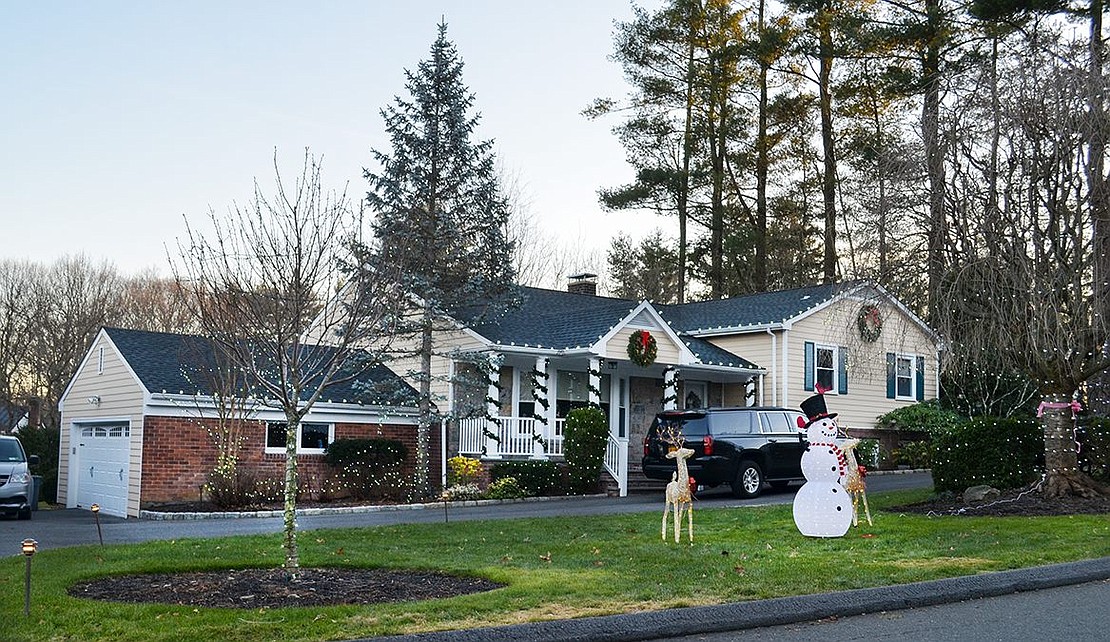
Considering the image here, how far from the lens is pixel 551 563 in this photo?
38.6ft

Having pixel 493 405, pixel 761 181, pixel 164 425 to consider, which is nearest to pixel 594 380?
pixel 493 405

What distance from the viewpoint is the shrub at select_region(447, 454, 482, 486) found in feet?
79.3

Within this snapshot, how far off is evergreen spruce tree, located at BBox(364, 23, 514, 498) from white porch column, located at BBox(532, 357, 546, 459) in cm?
169

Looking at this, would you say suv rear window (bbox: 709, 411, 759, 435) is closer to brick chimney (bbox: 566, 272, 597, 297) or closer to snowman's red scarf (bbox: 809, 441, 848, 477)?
snowman's red scarf (bbox: 809, 441, 848, 477)

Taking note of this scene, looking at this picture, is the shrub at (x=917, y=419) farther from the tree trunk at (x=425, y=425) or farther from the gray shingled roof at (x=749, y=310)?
the tree trunk at (x=425, y=425)

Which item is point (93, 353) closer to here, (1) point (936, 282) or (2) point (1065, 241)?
(1) point (936, 282)

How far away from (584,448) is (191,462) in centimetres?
811

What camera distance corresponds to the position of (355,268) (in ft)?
42.4

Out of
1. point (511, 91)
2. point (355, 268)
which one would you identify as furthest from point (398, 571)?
point (511, 91)

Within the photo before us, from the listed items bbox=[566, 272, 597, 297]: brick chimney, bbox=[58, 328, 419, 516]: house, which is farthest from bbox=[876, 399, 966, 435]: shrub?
bbox=[58, 328, 419, 516]: house

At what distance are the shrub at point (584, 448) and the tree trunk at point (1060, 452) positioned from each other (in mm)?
9630

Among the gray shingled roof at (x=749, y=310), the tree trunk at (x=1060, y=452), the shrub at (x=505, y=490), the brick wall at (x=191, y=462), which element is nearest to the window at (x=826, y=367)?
the gray shingled roof at (x=749, y=310)

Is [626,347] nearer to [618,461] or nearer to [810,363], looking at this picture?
[618,461]

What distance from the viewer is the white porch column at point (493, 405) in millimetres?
24844
